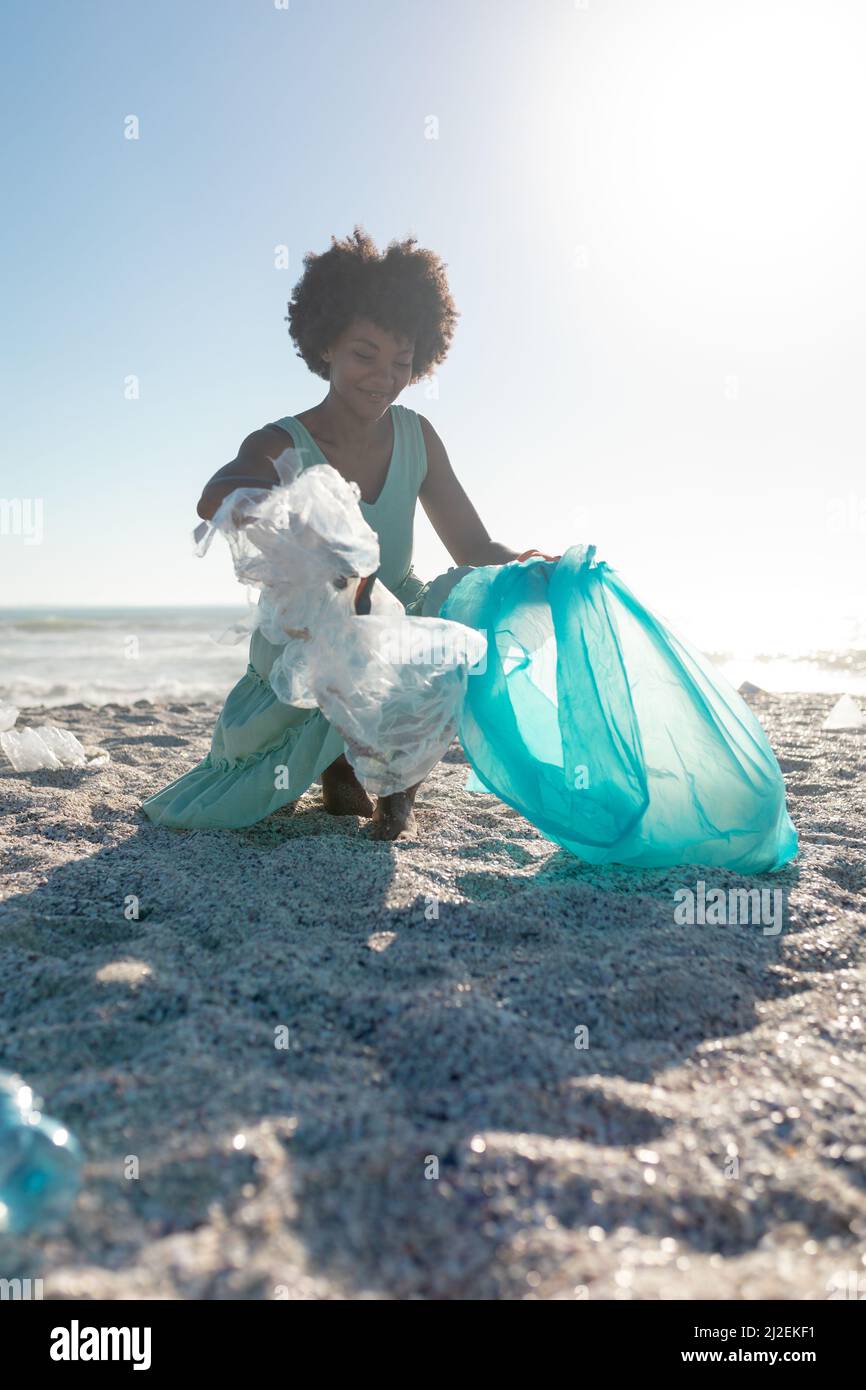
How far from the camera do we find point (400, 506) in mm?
2869

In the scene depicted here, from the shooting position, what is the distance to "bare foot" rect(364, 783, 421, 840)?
2387 mm

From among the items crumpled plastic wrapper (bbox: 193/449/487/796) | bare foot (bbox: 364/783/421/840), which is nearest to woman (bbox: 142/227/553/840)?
bare foot (bbox: 364/783/421/840)

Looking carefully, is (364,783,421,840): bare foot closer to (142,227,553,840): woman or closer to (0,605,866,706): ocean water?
(142,227,553,840): woman

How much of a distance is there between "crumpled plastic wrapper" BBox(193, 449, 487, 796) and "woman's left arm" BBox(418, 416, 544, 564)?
100 cm

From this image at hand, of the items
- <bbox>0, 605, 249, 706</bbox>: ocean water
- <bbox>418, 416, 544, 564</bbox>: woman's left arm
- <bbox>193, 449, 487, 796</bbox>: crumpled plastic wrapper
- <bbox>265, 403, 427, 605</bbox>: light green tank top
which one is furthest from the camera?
<bbox>0, 605, 249, 706</bbox>: ocean water

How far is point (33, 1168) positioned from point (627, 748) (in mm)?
1392

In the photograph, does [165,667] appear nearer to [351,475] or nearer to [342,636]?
[351,475]

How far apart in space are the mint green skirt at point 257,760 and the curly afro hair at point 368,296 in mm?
822

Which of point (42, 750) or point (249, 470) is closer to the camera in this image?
point (249, 470)

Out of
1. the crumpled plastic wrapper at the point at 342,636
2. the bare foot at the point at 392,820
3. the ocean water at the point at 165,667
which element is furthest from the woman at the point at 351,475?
the ocean water at the point at 165,667

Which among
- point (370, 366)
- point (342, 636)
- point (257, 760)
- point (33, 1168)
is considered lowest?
point (33, 1168)

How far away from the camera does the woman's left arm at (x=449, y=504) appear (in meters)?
3.02

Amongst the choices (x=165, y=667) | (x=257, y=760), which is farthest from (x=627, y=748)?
(x=165, y=667)

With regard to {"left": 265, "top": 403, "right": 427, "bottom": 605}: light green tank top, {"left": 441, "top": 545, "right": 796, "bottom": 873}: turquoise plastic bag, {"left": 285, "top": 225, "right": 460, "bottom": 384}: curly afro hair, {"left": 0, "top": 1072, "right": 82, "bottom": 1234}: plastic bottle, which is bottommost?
{"left": 0, "top": 1072, "right": 82, "bottom": 1234}: plastic bottle
